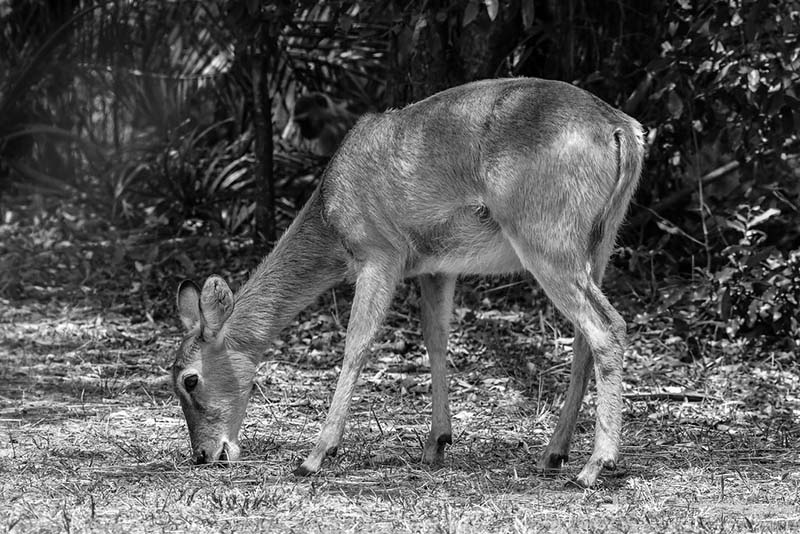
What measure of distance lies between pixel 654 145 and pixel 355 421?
3.60 m

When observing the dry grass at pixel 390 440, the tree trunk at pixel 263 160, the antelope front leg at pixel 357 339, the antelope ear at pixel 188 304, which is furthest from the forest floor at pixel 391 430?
the tree trunk at pixel 263 160

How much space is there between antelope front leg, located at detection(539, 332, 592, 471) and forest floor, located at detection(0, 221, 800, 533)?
20 centimetres

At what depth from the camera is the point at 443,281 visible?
6.62 m

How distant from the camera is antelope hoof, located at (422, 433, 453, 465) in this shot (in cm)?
630

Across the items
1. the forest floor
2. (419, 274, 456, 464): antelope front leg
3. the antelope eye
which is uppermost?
→ (419, 274, 456, 464): antelope front leg

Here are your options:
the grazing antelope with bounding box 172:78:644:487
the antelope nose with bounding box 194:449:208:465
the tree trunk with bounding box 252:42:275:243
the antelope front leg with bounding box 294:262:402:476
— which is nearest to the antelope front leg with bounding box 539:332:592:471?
the grazing antelope with bounding box 172:78:644:487

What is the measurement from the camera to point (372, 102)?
456 inches

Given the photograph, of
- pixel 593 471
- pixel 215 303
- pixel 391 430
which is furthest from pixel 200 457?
pixel 593 471

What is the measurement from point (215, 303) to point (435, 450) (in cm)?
139

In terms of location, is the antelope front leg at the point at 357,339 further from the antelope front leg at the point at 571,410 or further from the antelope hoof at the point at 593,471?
the antelope hoof at the point at 593,471

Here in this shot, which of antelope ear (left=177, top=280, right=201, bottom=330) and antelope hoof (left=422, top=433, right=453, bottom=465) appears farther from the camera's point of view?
antelope ear (left=177, top=280, right=201, bottom=330)

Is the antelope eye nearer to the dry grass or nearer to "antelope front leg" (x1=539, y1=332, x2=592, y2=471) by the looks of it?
the dry grass

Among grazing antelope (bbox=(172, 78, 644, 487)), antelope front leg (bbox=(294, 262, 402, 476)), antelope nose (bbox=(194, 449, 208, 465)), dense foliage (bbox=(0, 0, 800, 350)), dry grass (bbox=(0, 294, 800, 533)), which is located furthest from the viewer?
dense foliage (bbox=(0, 0, 800, 350))

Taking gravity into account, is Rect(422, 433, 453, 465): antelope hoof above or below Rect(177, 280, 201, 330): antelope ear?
below
